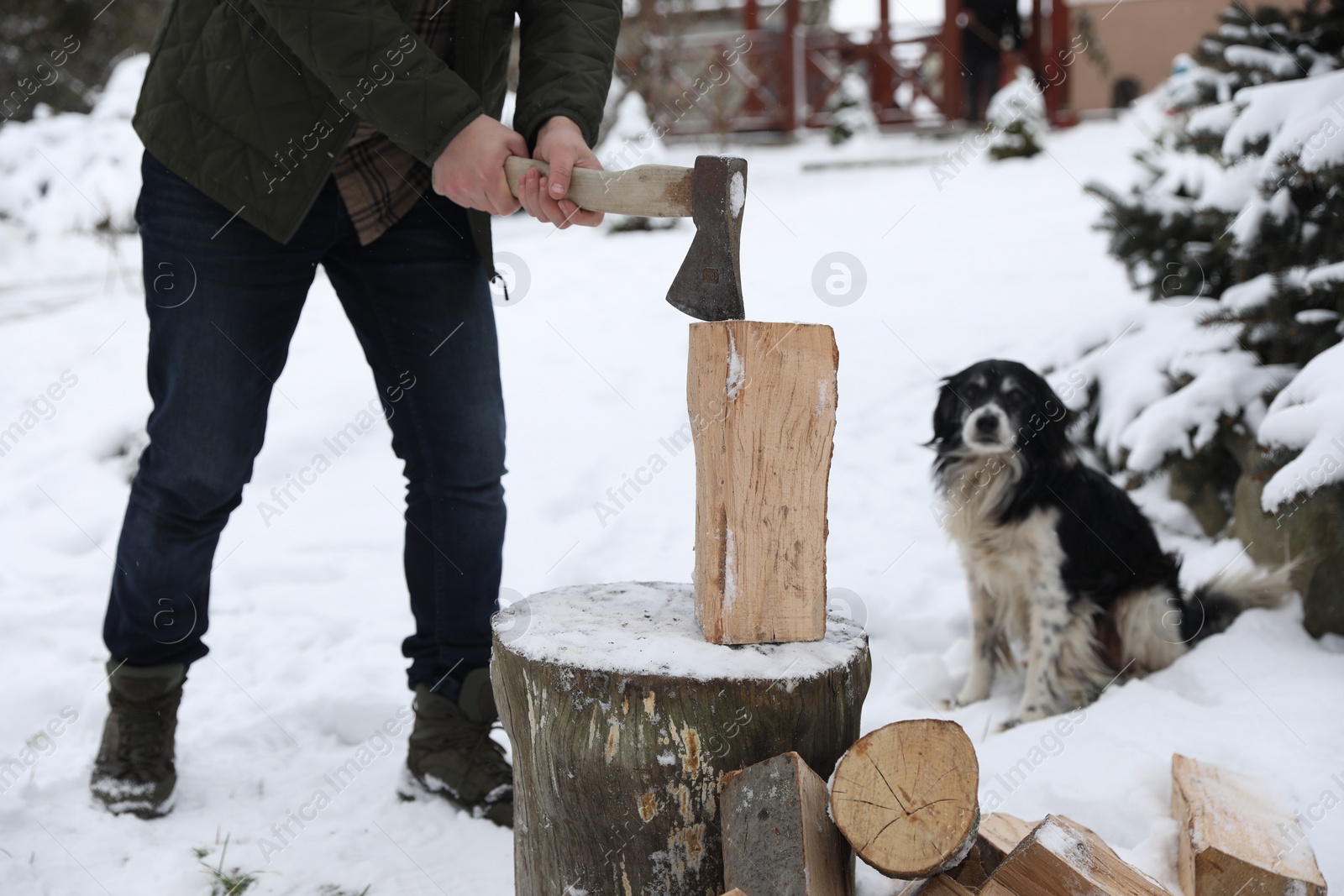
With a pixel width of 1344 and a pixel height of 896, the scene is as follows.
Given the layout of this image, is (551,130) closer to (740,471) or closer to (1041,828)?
(740,471)

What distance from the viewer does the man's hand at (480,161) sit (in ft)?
5.43

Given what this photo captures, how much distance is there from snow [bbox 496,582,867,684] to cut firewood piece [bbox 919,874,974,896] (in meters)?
0.33

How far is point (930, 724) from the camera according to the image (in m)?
1.42

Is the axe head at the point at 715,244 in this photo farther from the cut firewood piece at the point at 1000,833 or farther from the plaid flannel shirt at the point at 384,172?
the cut firewood piece at the point at 1000,833

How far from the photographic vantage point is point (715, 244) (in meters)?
1.55

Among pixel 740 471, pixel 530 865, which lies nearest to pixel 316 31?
pixel 740 471

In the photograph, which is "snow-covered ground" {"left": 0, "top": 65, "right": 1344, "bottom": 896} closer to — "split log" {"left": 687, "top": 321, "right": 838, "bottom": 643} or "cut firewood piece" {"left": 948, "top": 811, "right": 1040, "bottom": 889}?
"cut firewood piece" {"left": 948, "top": 811, "right": 1040, "bottom": 889}

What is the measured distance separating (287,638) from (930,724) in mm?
2215

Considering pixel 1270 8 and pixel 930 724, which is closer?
pixel 930 724

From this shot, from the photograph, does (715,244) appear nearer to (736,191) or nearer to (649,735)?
(736,191)

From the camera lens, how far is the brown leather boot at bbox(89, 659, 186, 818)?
2.04 m

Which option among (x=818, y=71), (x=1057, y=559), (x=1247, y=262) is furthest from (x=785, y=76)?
(x=1057, y=559)

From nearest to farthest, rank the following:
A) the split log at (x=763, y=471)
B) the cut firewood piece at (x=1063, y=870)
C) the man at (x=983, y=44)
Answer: the cut firewood piece at (x=1063, y=870) < the split log at (x=763, y=471) < the man at (x=983, y=44)

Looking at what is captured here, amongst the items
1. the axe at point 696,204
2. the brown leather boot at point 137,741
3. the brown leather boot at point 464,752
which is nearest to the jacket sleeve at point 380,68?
the axe at point 696,204
